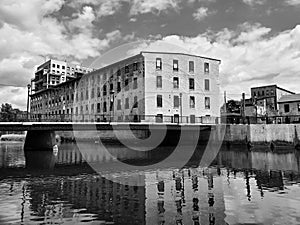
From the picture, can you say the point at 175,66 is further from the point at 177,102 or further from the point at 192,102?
the point at 192,102

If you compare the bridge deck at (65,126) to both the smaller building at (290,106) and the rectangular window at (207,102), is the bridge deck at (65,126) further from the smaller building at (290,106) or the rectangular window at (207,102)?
the smaller building at (290,106)

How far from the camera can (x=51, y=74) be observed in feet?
440

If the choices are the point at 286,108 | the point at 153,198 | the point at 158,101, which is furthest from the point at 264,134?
the point at 153,198

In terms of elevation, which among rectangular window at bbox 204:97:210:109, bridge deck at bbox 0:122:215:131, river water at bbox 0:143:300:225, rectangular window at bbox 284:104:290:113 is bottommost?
river water at bbox 0:143:300:225

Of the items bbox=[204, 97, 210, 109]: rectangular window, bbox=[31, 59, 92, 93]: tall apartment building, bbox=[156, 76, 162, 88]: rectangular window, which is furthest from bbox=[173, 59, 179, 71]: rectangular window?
bbox=[31, 59, 92, 93]: tall apartment building

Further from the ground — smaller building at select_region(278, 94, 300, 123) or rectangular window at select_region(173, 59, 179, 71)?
rectangular window at select_region(173, 59, 179, 71)

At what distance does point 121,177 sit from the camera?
21766 millimetres

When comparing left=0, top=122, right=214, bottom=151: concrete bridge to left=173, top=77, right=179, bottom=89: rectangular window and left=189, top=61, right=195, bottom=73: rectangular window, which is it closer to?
left=173, top=77, right=179, bottom=89: rectangular window

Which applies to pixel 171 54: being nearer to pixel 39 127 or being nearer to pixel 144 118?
pixel 144 118

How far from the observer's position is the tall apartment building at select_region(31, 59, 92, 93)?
13400cm

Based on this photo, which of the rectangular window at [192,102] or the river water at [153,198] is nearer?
the river water at [153,198]

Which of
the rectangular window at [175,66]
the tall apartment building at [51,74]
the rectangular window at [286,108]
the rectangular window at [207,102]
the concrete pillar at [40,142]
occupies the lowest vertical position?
the concrete pillar at [40,142]

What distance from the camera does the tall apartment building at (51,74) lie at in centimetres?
13400

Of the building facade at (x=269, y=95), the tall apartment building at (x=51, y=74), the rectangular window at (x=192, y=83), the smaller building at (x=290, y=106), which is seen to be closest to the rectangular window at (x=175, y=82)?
the rectangular window at (x=192, y=83)
